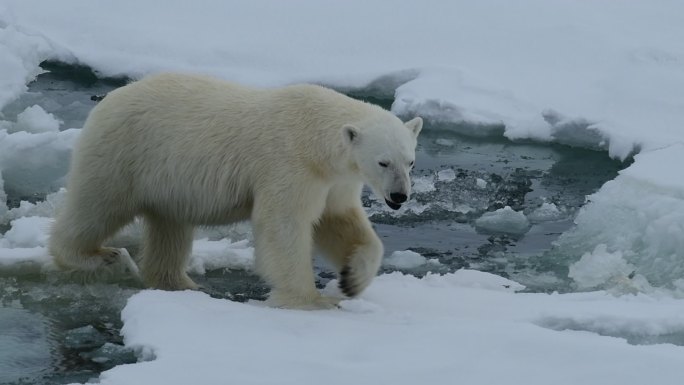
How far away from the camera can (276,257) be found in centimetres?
527

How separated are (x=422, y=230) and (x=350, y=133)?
2204 millimetres

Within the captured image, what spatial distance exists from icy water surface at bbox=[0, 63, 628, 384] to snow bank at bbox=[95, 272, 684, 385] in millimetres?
394

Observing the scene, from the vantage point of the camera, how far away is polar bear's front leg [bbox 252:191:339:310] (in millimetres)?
5234

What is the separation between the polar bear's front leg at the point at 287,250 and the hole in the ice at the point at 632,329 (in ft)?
4.06

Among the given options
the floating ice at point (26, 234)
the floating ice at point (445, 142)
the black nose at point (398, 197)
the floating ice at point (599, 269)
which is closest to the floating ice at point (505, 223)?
the floating ice at point (599, 269)

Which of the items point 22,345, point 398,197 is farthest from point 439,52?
point 22,345

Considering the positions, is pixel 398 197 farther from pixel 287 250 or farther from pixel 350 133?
pixel 287 250

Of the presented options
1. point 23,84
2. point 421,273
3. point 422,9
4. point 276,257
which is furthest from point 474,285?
point 422,9

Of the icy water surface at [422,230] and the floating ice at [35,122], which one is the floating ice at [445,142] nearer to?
the icy water surface at [422,230]

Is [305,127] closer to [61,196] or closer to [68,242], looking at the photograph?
[68,242]

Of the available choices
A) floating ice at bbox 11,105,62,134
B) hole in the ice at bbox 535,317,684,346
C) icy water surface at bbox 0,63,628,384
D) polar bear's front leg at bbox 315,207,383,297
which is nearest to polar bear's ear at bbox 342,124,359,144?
polar bear's front leg at bbox 315,207,383,297

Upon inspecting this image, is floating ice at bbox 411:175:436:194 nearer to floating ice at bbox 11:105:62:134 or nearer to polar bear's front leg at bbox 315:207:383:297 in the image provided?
polar bear's front leg at bbox 315:207:383:297

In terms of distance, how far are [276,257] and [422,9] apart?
666 centimetres

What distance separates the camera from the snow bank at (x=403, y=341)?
381cm
